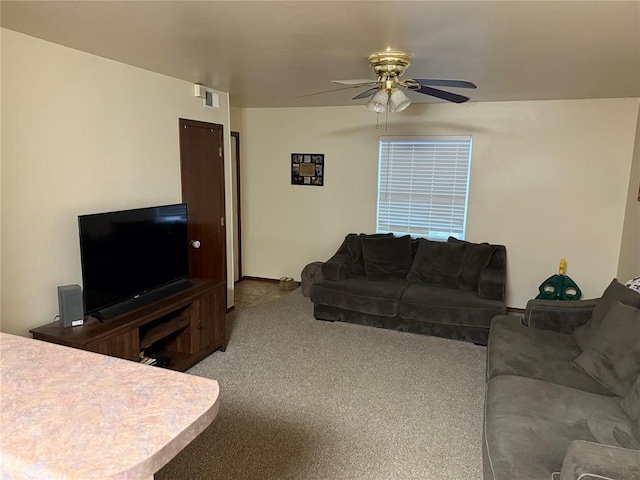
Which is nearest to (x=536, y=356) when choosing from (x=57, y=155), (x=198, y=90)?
(x=57, y=155)

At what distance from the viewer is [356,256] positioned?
16.4 feet

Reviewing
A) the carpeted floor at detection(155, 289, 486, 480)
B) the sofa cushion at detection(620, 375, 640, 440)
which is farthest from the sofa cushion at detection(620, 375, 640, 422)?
the carpeted floor at detection(155, 289, 486, 480)

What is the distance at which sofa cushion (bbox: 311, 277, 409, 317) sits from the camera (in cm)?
434

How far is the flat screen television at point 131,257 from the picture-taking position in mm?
2803

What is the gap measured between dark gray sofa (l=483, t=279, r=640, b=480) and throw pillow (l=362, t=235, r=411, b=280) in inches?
62.7

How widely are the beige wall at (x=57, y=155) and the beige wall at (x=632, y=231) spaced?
435cm

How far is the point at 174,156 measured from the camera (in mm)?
3848

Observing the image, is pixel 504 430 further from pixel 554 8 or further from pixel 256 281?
pixel 256 281

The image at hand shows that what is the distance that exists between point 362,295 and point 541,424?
8.21 feet

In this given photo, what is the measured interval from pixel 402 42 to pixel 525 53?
31.5 inches

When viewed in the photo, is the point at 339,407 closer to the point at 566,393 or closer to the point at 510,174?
the point at 566,393

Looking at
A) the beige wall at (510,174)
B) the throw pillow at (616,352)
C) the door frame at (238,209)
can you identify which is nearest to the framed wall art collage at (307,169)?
the beige wall at (510,174)

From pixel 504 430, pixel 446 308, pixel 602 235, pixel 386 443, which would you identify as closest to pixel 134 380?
pixel 504 430

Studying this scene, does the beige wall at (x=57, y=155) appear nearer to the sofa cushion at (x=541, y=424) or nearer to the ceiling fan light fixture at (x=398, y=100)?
the ceiling fan light fixture at (x=398, y=100)
